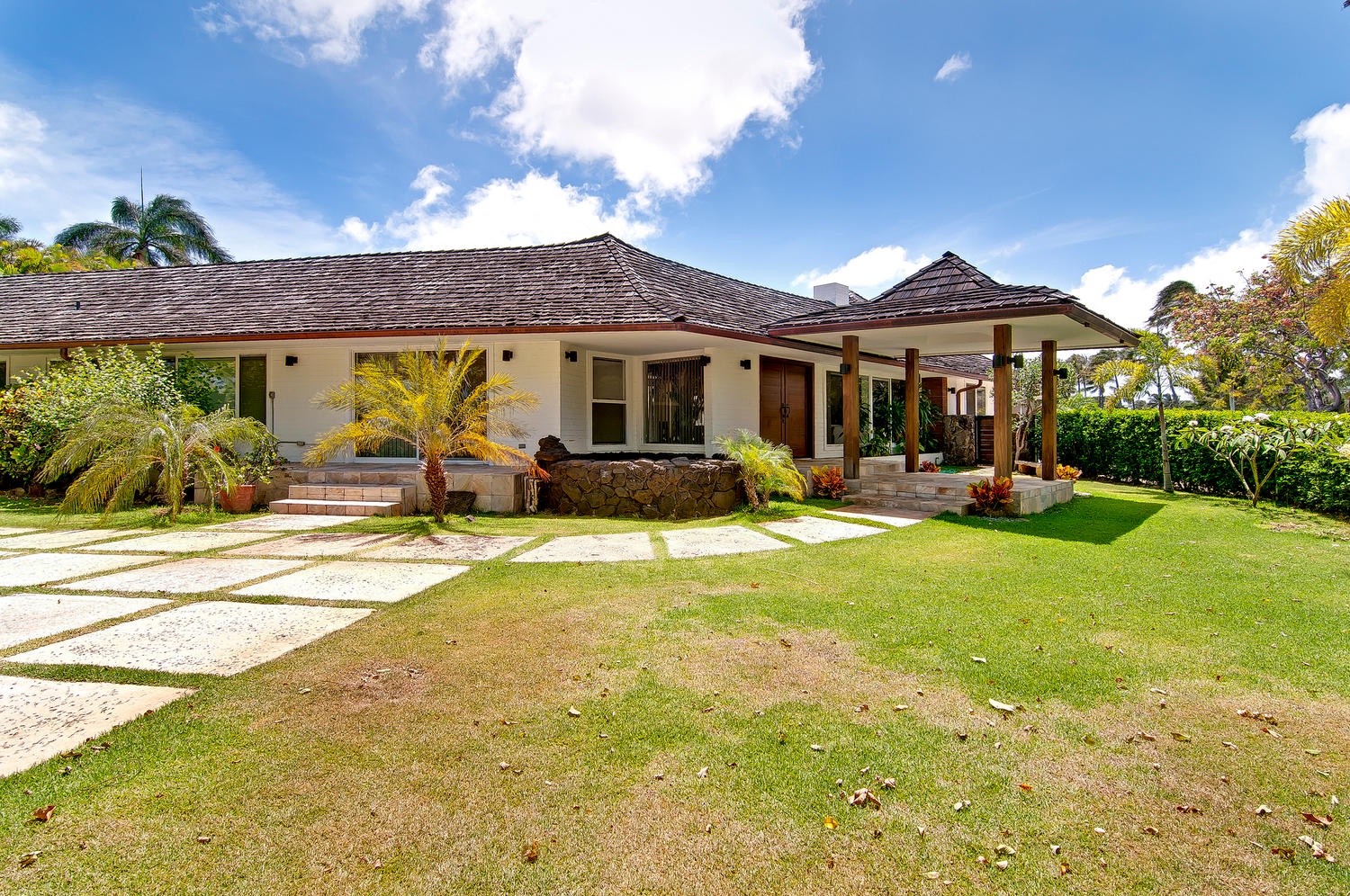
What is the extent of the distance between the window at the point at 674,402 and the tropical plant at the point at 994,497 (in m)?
4.83

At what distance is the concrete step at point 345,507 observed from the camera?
9.16 meters

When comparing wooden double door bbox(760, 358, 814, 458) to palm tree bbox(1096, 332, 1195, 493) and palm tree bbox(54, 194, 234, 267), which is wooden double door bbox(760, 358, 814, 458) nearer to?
palm tree bbox(1096, 332, 1195, 493)

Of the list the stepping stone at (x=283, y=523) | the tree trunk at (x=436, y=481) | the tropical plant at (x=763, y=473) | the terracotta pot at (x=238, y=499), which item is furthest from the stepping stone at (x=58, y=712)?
the tropical plant at (x=763, y=473)

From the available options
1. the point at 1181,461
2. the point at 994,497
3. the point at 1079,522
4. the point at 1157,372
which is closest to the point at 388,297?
the point at 994,497

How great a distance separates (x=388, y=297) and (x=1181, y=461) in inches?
636

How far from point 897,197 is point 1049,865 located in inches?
609

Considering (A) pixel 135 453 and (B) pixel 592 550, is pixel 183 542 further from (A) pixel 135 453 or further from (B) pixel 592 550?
(B) pixel 592 550

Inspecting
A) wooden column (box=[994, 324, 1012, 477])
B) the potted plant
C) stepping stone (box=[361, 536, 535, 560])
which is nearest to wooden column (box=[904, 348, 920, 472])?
wooden column (box=[994, 324, 1012, 477])

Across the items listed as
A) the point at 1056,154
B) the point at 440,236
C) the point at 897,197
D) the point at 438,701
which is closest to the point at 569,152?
the point at 440,236

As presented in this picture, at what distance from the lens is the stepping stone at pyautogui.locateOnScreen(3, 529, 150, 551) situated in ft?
21.9

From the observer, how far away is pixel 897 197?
1491 cm

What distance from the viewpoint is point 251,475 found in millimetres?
9867

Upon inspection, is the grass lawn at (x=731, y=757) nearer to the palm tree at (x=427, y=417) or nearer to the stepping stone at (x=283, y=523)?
the palm tree at (x=427, y=417)

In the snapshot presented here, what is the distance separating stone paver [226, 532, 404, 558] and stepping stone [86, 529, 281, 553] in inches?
15.8
